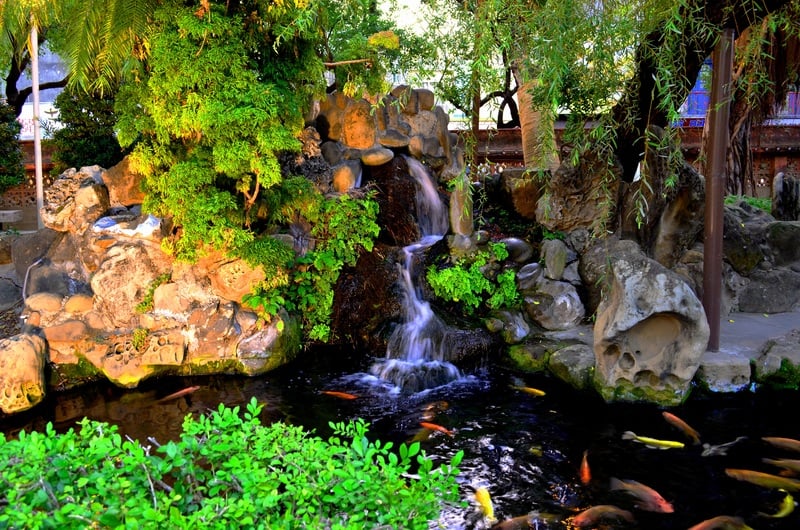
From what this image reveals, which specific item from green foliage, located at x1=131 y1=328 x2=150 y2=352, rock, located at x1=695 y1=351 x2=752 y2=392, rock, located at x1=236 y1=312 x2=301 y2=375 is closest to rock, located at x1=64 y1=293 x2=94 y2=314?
green foliage, located at x1=131 y1=328 x2=150 y2=352

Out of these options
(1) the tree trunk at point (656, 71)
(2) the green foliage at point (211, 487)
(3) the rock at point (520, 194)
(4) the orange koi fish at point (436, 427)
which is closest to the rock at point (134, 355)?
(4) the orange koi fish at point (436, 427)

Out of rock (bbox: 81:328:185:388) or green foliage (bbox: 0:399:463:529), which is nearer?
green foliage (bbox: 0:399:463:529)

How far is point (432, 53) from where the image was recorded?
449cm

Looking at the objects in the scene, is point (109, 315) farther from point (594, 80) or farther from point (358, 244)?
point (594, 80)

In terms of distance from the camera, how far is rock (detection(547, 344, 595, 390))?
7.71 m

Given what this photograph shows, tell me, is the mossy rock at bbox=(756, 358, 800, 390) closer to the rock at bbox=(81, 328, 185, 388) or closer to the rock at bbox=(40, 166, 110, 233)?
the rock at bbox=(81, 328, 185, 388)

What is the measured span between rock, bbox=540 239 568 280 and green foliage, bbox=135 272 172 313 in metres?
4.82

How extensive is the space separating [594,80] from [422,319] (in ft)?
14.6

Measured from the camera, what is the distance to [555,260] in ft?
30.0

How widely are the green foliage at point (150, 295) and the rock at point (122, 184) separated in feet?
3.49

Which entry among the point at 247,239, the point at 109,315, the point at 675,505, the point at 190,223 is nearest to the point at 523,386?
the point at 675,505

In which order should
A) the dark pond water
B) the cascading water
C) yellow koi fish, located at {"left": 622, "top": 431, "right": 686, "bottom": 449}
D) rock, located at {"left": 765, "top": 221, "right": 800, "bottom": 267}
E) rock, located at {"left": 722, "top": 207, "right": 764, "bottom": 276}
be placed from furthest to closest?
rock, located at {"left": 765, "top": 221, "right": 800, "bottom": 267}, rock, located at {"left": 722, "top": 207, "right": 764, "bottom": 276}, the cascading water, yellow koi fish, located at {"left": 622, "top": 431, "right": 686, "bottom": 449}, the dark pond water

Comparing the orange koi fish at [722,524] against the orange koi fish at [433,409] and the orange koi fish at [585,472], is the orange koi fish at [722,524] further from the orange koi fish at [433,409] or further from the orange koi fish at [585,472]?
the orange koi fish at [433,409]

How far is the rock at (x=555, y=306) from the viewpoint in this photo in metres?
8.83
